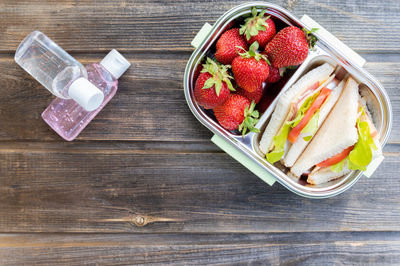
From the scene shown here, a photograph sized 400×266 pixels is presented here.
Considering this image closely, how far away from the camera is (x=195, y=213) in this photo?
0.92 m

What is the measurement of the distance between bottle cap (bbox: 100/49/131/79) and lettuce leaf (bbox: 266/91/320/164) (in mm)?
457

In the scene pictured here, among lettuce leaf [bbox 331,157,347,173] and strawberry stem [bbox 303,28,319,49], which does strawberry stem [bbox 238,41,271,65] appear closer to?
strawberry stem [bbox 303,28,319,49]

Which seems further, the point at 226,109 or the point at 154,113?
the point at 154,113

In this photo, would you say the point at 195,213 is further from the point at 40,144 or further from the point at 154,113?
the point at 40,144

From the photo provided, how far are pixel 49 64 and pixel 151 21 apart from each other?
1.02 ft

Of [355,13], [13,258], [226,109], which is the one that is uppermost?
[355,13]

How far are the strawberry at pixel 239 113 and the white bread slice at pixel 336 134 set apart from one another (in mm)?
159

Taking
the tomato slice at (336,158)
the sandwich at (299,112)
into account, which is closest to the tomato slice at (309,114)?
the sandwich at (299,112)

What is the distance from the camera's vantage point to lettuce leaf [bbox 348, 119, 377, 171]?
68 cm

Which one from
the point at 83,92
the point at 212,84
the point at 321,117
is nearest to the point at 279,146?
the point at 321,117

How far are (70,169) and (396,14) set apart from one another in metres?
1.06

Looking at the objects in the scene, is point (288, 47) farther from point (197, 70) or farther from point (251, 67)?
point (197, 70)

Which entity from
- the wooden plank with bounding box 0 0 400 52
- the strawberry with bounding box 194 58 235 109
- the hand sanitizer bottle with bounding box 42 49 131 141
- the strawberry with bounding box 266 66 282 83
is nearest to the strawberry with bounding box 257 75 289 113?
the strawberry with bounding box 266 66 282 83

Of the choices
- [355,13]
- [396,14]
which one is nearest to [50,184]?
[355,13]
